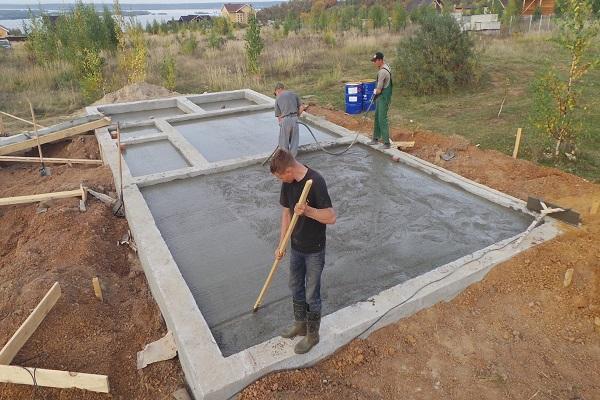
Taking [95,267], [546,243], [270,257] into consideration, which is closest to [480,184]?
[546,243]

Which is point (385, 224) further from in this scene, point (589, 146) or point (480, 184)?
point (589, 146)

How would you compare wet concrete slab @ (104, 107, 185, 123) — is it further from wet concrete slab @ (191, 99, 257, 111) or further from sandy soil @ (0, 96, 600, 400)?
sandy soil @ (0, 96, 600, 400)

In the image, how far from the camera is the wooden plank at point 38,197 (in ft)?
19.4

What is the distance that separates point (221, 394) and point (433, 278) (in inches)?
84.4

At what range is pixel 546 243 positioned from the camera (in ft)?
15.1

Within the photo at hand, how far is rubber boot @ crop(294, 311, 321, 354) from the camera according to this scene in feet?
10.7

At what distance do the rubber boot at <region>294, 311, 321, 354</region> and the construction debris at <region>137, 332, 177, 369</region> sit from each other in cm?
107

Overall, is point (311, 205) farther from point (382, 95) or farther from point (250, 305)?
point (382, 95)

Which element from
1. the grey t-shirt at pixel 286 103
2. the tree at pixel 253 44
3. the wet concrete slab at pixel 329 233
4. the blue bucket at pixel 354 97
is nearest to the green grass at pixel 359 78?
the tree at pixel 253 44

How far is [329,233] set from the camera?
5000 mm

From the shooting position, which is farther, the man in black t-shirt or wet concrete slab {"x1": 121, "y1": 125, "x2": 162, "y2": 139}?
wet concrete slab {"x1": 121, "y1": 125, "x2": 162, "y2": 139}

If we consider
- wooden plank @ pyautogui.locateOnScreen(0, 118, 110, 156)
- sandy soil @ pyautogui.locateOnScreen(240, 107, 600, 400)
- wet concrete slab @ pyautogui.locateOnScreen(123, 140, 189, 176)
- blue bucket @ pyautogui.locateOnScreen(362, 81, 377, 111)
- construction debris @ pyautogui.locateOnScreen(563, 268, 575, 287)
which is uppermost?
blue bucket @ pyautogui.locateOnScreen(362, 81, 377, 111)

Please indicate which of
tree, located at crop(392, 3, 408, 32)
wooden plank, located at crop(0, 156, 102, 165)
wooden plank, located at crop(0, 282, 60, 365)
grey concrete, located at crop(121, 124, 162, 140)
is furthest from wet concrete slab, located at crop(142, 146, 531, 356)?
tree, located at crop(392, 3, 408, 32)

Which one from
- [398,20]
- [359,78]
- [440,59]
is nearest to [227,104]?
[359,78]
